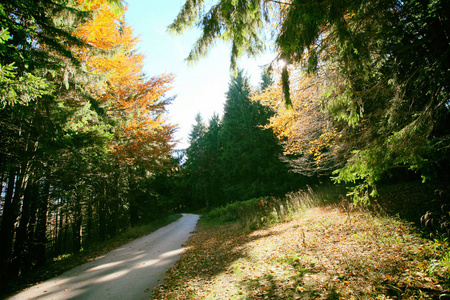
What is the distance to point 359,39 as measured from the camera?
322 cm

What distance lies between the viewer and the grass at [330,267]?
2656mm

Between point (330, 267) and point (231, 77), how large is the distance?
4655 mm

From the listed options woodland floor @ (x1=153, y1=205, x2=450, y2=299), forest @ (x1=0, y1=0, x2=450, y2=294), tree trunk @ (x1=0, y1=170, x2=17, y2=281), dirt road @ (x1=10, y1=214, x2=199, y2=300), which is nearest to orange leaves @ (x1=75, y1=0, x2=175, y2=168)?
forest @ (x1=0, y1=0, x2=450, y2=294)

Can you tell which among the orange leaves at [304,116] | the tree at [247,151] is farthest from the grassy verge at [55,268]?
the tree at [247,151]

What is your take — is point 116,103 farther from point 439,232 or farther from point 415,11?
point 439,232

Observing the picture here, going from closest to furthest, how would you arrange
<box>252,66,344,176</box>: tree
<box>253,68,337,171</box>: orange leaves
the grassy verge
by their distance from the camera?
the grassy verge < <box>252,66,344,176</box>: tree < <box>253,68,337,171</box>: orange leaves

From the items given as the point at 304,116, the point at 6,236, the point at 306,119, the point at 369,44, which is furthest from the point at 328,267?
the point at 6,236

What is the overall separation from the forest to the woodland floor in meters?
1.06

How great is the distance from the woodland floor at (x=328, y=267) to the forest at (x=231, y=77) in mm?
1065

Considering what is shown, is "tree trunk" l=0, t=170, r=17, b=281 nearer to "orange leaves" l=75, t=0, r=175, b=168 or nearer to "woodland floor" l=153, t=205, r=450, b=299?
"orange leaves" l=75, t=0, r=175, b=168

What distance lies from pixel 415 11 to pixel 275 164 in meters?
17.8

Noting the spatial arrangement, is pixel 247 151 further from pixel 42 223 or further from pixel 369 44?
pixel 369 44

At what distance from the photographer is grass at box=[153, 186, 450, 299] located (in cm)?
266

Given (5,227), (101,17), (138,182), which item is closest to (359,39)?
(101,17)
